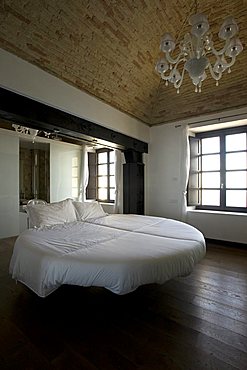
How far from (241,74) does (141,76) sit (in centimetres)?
172

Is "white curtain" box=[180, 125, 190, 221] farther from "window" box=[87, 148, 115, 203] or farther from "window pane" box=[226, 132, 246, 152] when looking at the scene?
"window" box=[87, 148, 115, 203]

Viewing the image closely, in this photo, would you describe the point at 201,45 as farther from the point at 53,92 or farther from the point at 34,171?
the point at 34,171

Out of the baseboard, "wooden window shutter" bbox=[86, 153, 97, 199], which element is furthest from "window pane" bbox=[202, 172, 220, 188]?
"wooden window shutter" bbox=[86, 153, 97, 199]

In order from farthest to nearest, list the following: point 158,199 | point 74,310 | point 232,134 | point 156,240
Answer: point 158,199, point 232,134, point 156,240, point 74,310

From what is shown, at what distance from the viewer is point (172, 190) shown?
16.4 ft

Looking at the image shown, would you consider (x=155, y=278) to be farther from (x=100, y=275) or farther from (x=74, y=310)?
(x=74, y=310)

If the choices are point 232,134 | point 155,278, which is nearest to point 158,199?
point 232,134

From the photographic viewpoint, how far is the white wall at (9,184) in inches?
190

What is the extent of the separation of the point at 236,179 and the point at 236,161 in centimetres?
38

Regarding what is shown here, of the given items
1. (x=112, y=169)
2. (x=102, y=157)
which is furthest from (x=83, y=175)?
(x=112, y=169)

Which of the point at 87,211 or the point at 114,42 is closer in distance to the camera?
the point at 114,42

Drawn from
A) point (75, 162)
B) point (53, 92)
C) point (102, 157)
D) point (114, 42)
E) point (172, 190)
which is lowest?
point (172, 190)

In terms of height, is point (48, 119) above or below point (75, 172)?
above

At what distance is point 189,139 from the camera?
4.82 m
